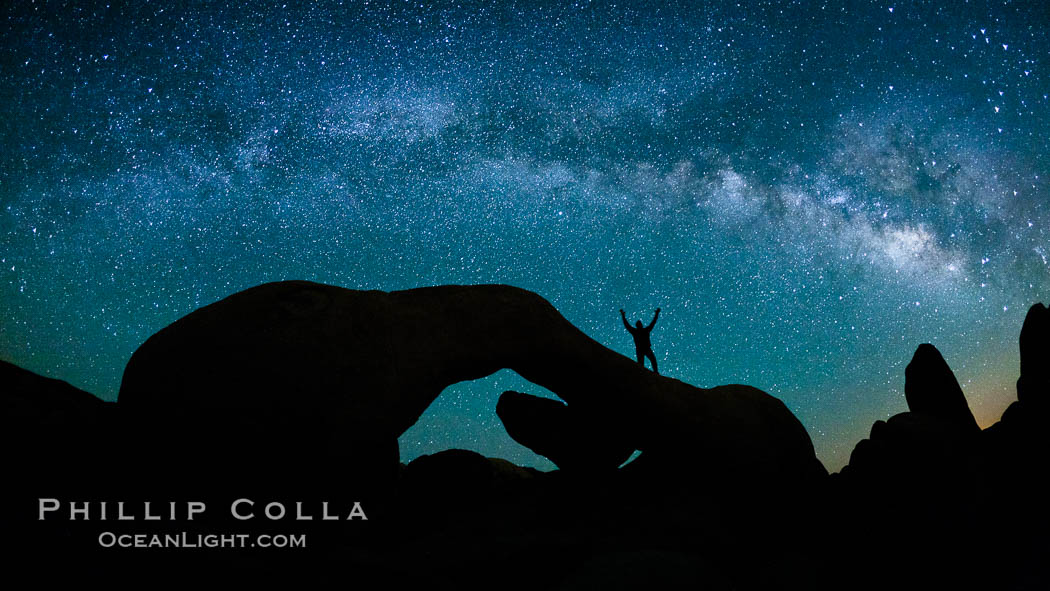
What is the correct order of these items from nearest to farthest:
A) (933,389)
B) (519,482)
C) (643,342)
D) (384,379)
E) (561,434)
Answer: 1. (384,379)
2. (933,389)
3. (519,482)
4. (561,434)
5. (643,342)

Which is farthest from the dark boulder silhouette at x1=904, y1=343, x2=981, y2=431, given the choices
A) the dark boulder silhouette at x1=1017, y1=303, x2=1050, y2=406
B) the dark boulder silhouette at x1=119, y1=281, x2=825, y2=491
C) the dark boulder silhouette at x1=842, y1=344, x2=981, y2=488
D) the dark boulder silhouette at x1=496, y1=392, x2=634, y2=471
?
the dark boulder silhouette at x1=496, y1=392, x2=634, y2=471

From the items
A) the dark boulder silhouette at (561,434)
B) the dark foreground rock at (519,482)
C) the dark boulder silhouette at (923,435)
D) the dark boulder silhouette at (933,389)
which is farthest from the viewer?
the dark boulder silhouette at (561,434)

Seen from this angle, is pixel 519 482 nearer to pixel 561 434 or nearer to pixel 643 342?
pixel 561 434

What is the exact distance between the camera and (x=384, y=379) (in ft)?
16.1

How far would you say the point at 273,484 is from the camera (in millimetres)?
4477

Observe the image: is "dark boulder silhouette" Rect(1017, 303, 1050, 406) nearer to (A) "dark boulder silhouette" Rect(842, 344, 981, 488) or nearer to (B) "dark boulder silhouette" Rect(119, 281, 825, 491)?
(A) "dark boulder silhouette" Rect(842, 344, 981, 488)

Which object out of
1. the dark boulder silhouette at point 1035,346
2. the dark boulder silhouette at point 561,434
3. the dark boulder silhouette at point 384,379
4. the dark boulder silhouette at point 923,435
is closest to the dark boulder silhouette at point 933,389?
the dark boulder silhouette at point 923,435

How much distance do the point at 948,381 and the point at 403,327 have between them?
6.06 metres

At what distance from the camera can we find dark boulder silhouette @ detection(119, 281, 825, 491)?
14.6 feet

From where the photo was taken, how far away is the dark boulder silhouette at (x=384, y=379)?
445cm

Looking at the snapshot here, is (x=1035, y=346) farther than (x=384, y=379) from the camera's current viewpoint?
Yes

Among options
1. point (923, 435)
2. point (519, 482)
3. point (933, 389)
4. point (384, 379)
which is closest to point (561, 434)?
point (519, 482)

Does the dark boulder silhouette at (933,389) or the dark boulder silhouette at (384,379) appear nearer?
the dark boulder silhouette at (384,379)

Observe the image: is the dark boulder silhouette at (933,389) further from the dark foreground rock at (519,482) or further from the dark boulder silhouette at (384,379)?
the dark boulder silhouette at (384,379)
